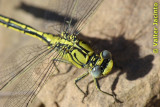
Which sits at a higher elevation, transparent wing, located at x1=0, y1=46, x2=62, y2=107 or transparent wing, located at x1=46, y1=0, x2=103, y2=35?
transparent wing, located at x1=46, y1=0, x2=103, y2=35

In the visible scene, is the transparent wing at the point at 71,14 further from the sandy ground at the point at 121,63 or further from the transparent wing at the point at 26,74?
the transparent wing at the point at 26,74

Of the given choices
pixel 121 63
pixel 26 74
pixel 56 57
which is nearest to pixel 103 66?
pixel 121 63

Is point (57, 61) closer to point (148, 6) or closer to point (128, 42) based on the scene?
point (128, 42)

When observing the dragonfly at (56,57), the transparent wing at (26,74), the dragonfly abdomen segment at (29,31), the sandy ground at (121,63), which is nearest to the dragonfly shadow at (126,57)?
the sandy ground at (121,63)

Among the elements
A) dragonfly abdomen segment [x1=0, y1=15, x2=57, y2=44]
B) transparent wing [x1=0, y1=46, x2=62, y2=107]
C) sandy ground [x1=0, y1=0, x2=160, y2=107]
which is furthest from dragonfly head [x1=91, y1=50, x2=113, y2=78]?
dragonfly abdomen segment [x1=0, y1=15, x2=57, y2=44]

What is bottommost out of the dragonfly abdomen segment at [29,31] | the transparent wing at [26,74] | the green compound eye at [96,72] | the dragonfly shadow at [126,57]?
the transparent wing at [26,74]

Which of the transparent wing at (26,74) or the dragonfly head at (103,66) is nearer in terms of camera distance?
the dragonfly head at (103,66)

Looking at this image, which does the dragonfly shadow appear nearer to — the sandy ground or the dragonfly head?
the sandy ground

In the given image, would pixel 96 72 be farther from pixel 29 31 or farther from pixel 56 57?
pixel 29 31
